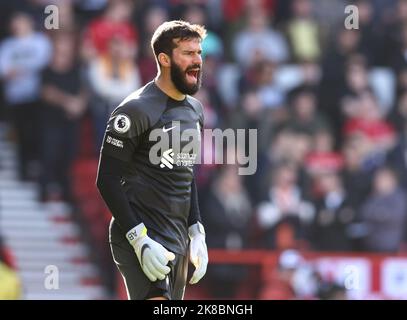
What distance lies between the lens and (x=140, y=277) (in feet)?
25.7

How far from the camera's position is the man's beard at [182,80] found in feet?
25.8

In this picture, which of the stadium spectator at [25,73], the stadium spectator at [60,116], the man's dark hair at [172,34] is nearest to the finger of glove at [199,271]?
the man's dark hair at [172,34]

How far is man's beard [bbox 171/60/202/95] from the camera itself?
788cm

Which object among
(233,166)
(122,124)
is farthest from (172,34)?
(233,166)

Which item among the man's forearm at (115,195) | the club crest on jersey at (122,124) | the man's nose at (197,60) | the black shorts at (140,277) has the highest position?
the man's nose at (197,60)

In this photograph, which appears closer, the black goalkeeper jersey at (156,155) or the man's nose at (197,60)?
the black goalkeeper jersey at (156,155)

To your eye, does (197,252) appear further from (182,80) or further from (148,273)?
(182,80)

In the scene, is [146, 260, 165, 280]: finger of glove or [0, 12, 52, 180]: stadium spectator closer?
[146, 260, 165, 280]: finger of glove

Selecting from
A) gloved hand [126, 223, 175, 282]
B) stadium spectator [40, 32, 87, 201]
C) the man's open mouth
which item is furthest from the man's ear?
stadium spectator [40, 32, 87, 201]

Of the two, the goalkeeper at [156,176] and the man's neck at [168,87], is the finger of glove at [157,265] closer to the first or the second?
the goalkeeper at [156,176]

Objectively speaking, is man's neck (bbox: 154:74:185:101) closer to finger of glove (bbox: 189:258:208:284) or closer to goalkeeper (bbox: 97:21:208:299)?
goalkeeper (bbox: 97:21:208:299)

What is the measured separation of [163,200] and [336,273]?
6.29m

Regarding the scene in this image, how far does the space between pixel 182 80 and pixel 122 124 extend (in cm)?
49

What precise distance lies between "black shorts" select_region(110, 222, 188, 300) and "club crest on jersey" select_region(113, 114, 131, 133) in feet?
2.26
